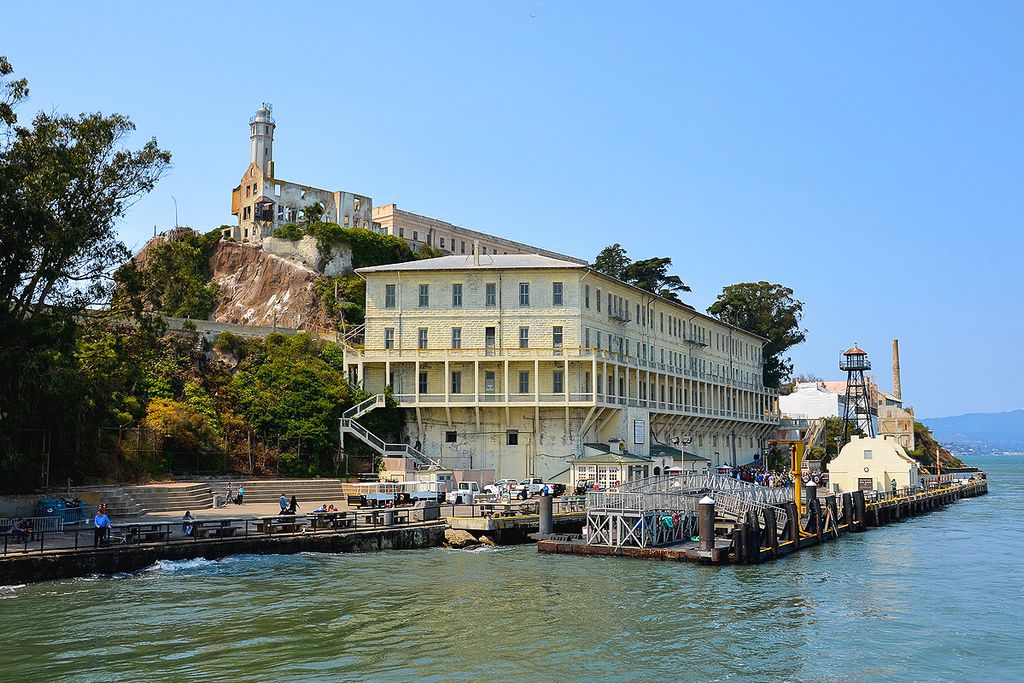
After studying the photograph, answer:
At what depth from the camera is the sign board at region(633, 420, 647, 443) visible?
64062mm

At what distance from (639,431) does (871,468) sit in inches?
644

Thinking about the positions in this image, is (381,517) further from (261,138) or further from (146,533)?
(261,138)

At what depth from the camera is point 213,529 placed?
1345 inches

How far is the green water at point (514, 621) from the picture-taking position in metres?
20.3

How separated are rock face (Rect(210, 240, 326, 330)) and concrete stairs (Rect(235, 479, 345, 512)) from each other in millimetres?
23366

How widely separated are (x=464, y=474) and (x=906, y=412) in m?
72.1

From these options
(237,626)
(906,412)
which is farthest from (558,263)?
(906,412)

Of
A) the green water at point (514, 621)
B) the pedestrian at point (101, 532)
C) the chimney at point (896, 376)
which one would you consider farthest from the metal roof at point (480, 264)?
the chimney at point (896, 376)

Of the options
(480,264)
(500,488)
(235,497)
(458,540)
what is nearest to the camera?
(458,540)

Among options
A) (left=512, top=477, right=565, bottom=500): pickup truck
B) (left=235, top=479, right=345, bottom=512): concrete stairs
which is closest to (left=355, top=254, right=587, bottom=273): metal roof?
(left=512, top=477, right=565, bottom=500): pickup truck

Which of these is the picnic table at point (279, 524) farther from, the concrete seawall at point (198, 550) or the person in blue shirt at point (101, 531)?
the person in blue shirt at point (101, 531)

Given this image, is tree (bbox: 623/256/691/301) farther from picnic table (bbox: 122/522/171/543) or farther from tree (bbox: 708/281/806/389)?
picnic table (bbox: 122/522/171/543)

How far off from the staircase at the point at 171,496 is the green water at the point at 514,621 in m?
10.6

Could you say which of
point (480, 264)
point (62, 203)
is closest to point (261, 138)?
point (480, 264)
